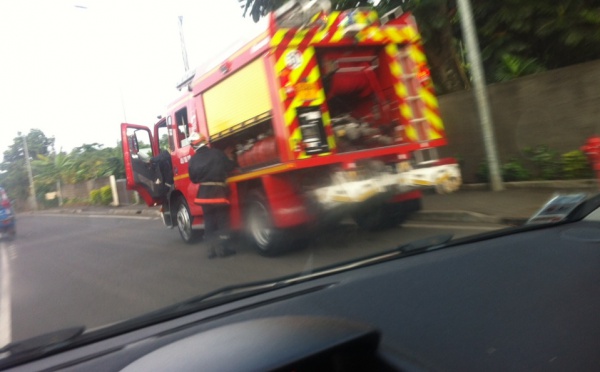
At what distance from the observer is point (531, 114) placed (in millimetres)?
9773

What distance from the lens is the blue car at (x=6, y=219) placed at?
10.1 m

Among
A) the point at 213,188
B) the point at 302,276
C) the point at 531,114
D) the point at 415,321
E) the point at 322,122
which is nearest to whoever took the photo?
the point at 415,321

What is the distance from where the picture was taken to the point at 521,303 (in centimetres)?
245

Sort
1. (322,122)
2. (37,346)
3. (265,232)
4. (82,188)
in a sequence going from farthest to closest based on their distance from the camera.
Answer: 1. (82,188)
2. (265,232)
3. (322,122)
4. (37,346)

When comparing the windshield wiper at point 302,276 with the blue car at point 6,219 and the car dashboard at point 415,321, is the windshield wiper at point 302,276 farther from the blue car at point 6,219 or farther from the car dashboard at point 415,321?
the blue car at point 6,219

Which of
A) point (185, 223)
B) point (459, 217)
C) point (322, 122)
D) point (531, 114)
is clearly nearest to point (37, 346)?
point (322, 122)

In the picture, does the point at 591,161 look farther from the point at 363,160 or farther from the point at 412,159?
the point at 363,160

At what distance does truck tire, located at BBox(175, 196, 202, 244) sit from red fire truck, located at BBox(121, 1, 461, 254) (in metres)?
1.43

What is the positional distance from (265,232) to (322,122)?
1.64 m

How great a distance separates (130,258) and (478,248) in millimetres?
4615

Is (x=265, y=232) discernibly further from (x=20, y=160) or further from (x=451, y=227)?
(x=20, y=160)

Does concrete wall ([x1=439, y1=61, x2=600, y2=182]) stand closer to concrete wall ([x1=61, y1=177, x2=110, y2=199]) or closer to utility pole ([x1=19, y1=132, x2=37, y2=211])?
utility pole ([x1=19, y1=132, x2=37, y2=211])

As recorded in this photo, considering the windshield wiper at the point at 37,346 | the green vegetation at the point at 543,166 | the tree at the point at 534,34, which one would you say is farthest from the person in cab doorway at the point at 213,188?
the tree at the point at 534,34

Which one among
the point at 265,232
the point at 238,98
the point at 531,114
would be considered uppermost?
the point at 238,98
